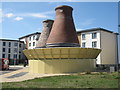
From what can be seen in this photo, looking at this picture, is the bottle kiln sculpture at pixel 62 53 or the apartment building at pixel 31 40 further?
the apartment building at pixel 31 40

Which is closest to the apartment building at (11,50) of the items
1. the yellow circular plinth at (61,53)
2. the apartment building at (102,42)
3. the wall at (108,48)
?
the apartment building at (102,42)

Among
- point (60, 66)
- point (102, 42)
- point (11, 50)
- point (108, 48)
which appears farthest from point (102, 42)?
point (11, 50)

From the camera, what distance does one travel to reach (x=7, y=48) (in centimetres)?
6350

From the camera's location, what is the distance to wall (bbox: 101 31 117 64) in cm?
4215

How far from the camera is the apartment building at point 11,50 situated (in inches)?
2476

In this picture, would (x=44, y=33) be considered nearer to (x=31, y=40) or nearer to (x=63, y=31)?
(x=63, y=31)

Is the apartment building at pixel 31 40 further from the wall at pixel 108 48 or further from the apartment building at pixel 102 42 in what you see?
the wall at pixel 108 48

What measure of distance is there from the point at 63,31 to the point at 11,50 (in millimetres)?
46744

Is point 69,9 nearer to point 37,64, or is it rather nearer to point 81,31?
point 37,64

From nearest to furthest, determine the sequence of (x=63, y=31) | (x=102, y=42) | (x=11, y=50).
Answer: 1. (x=63, y=31)
2. (x=102, y=42)
3. (x=11, y=50)

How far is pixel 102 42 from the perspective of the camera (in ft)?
138

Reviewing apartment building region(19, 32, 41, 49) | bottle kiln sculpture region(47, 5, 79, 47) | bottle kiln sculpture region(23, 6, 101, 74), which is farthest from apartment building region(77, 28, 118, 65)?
apartment building region(19, 32, 41, 49)

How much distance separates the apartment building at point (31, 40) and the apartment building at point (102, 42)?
20482mm

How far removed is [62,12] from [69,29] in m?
3.06
